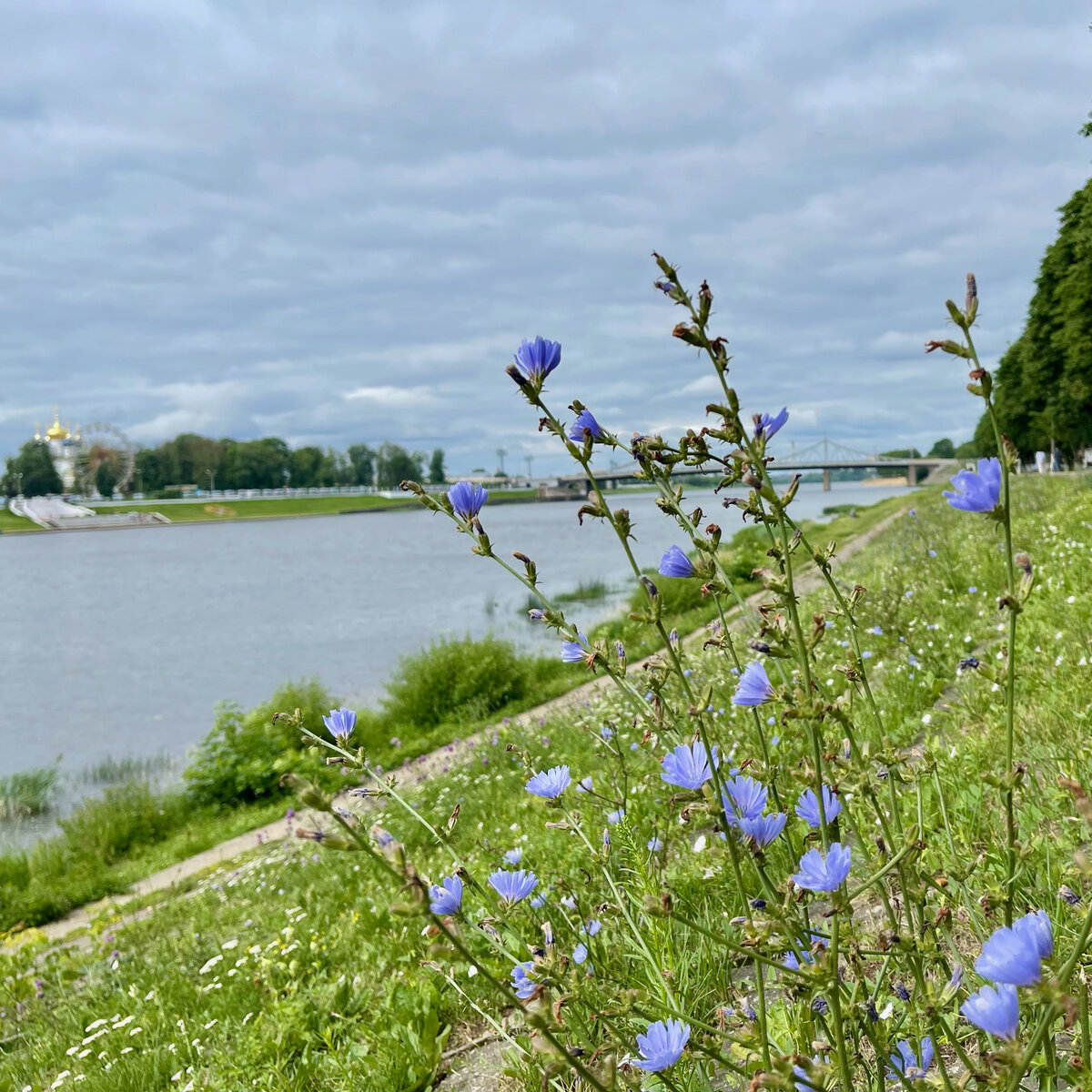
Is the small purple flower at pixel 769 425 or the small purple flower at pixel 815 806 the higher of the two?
the small purple flower at pixel 769 425

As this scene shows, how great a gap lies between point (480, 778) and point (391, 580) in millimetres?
26249

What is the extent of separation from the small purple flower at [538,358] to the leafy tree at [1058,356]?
18.8 metres

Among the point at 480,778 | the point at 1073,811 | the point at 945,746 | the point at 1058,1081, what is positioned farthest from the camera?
the point at 480,778

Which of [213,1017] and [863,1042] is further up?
[863,1042]

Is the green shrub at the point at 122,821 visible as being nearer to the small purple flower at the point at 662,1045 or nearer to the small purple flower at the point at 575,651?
the small purple flower at the point at 575,651

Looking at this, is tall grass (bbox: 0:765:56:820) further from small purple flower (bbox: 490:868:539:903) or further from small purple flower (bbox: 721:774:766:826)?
small purple flower (bbox: 721:774:766:826)

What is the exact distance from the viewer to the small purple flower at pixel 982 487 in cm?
100

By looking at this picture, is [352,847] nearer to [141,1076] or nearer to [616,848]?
[616,848]

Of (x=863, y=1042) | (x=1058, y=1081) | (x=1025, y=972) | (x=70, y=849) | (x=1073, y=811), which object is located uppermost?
(x=1025, y=972)

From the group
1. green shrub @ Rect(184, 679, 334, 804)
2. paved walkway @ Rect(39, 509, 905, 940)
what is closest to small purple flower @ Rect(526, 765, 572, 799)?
paved walkway @ Rect(39, 509, 905, 940)

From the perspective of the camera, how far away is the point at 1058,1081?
1470mm

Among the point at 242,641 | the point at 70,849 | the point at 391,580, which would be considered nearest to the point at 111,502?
the point at 391,580

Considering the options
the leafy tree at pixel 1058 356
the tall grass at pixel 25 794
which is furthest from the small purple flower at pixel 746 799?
the leafy tree at pixel 1058 356

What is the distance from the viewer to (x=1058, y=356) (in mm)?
32812
